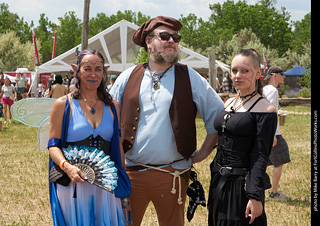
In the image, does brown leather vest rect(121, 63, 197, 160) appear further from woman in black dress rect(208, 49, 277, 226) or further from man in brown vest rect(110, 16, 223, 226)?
woman in black dress rect(208, 49, 277, 226)

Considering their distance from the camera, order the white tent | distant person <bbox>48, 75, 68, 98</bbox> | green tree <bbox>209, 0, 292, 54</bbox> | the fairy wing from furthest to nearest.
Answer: green tree <bbox>209, 0, 292, 54</bbox>, the white tent, distant person <bbox>48, 75, 68, 98</bbox>, the fairy wing

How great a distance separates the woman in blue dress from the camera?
2611mm

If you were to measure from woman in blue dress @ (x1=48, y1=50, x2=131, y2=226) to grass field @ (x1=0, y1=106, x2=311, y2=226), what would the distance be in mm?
2096

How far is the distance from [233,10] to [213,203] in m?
73.5

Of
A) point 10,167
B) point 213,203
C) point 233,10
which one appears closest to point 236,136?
point 213,203

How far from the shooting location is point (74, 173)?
253 centimetres

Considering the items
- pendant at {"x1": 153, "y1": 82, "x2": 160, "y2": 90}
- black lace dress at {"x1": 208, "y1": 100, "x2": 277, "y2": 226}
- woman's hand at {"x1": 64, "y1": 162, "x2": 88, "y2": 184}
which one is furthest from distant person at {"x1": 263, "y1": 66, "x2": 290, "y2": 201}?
woman's hand at {"x1": 64, "y1": 162, "x2": 88, "y2": 184}

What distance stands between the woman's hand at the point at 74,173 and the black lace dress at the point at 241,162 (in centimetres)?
91

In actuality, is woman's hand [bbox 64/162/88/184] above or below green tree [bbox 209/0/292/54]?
below

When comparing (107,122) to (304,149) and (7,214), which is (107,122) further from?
(304,149)

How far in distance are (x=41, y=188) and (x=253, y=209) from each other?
4.32 meters

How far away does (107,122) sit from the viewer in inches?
108

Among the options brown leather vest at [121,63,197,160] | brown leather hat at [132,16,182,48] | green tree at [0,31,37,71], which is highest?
green tree at [0,31,37,71]

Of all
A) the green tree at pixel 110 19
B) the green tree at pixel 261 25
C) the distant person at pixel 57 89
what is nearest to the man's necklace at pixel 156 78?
the distant person at pixel 57 89
